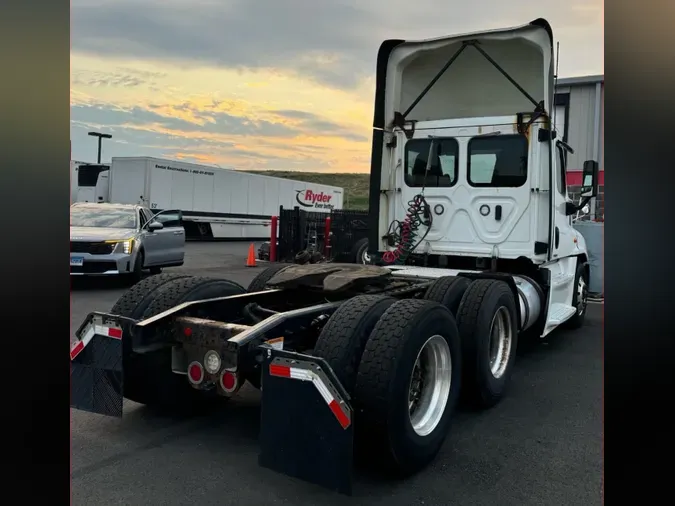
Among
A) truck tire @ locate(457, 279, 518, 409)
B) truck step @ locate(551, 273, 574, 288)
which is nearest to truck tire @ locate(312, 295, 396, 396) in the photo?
truck tire @ locate(457, 279, 518, 409)

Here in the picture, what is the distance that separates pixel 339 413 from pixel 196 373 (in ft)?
4.22

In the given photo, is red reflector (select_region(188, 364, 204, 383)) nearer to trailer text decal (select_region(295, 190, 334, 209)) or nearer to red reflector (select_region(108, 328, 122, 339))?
red reflector (select_region(108, 328, 122, 339))

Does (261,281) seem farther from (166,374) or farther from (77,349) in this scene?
(77,349)

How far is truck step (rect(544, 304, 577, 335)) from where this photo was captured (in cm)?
694

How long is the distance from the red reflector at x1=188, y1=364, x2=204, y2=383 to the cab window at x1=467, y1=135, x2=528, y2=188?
447 cm

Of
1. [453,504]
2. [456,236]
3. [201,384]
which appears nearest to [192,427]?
[201,384]

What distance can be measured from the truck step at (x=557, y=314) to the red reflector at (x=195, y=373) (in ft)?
15.1

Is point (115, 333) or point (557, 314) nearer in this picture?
point (115, 333)

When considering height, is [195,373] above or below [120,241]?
below

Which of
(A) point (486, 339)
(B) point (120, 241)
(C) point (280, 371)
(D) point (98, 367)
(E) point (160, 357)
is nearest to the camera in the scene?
(C) point (280, 371)

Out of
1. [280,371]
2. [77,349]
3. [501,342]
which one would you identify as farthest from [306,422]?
[501,342]

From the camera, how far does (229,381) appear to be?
3635 millimetres

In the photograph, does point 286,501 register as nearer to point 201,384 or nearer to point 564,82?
point 201,384
